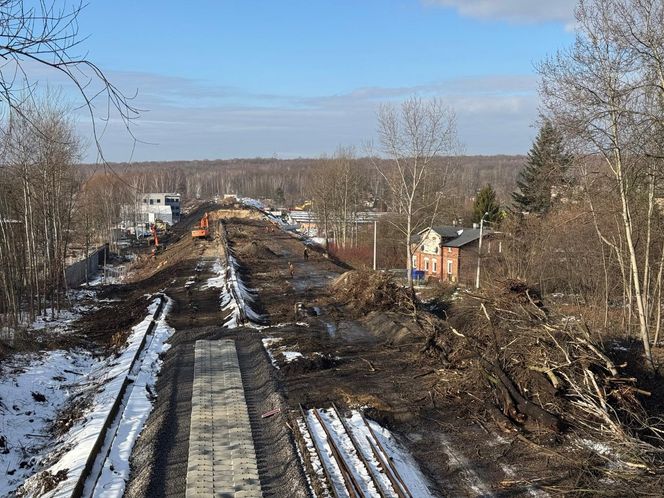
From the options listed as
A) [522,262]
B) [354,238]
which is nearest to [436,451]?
[522,262]

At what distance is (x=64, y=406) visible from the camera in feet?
43.2

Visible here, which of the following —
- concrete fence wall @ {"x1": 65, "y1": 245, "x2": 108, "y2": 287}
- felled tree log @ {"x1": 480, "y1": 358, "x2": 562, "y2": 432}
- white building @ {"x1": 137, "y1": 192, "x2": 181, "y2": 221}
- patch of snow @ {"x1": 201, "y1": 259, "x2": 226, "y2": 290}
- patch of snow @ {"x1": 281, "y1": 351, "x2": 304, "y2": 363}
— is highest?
white building @ {"x1": 137, "y1": 192, "x2": 181, "y2": 221}

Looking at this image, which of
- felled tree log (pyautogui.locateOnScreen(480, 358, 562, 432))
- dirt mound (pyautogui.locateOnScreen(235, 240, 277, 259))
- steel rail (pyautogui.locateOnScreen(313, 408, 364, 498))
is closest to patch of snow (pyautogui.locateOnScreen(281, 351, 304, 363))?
steel rail (pyautogui.locateOnScreen(313, 408, 364, 498))

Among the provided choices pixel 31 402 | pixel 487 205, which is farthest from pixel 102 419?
pixel 487 205

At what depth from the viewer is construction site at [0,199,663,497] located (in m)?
8.46

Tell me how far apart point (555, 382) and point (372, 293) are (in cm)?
1071

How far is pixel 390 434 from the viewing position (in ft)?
33.6

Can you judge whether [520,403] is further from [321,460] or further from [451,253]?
[451,253]

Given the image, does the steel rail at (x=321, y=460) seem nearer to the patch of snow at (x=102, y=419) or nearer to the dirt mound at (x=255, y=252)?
the patch of snow at (x=102, y=419)

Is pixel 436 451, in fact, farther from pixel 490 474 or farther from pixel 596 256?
pixel 596 256

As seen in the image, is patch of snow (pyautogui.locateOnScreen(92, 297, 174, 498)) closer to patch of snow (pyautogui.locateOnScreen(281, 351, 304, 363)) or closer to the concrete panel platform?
the concrete panel platform

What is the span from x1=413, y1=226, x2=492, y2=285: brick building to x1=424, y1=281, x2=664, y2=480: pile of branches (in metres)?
29.2

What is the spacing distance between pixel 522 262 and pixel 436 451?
24340 mm

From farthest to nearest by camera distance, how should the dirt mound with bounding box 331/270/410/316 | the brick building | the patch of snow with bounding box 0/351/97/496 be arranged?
the brick building → the dirt mound with bounding box 331/270/410/316 → the patch of snow with bounding box 0/351/97/496
